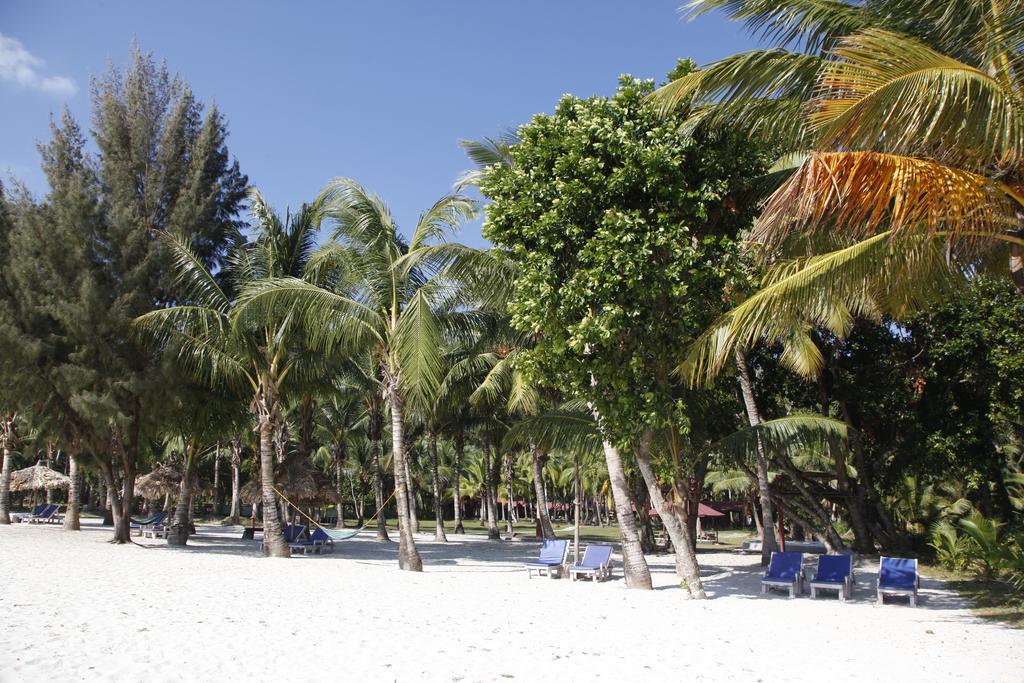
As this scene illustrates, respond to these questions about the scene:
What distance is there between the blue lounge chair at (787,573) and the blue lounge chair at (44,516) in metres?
27.8

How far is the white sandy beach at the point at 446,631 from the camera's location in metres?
6.13

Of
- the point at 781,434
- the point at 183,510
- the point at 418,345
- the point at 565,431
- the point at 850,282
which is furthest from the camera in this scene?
the point at 183,510

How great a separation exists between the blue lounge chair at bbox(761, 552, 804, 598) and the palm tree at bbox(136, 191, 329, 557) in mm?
11397

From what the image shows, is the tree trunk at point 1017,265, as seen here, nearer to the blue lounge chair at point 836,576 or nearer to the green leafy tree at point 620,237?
the green leafy tree at point 620,237

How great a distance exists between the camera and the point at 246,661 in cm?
614

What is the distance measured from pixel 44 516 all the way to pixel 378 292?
850 inches

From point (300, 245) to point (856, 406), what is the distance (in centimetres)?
1577

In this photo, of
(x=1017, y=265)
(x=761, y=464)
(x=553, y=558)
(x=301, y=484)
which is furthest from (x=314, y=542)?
(x=1017, y=265)

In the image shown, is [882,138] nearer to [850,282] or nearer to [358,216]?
[850,282]

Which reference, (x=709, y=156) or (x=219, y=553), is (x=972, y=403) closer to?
(x=709, y=156)

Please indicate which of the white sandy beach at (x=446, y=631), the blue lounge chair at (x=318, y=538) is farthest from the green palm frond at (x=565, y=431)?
the blue lounge chair at (x=318, y=538)

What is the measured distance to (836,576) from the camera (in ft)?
A: 38.3

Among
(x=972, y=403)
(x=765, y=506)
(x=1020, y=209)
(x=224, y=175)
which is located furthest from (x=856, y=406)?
(x=224, y=175)

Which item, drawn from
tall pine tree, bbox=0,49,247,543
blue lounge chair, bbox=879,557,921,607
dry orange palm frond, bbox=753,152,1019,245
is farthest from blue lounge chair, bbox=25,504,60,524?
dry orange palm frond, bbox=753,152,1019,245
